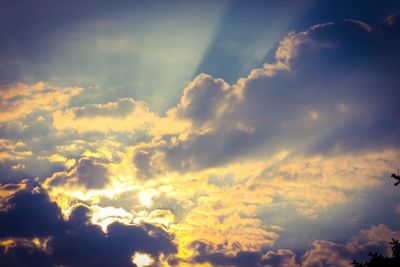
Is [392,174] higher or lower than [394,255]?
higher

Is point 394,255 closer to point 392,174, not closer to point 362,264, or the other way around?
point 362,264

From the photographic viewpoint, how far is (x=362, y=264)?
35.8 m

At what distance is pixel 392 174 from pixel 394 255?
17101 mm

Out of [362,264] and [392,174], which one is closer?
[392,174]

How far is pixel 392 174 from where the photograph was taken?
77.3 feet

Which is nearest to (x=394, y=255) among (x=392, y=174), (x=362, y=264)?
(x=362, y=264)

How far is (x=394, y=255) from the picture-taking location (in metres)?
35.0

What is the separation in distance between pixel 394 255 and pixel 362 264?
350cm

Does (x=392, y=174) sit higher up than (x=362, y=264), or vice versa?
(x=392, y=174)

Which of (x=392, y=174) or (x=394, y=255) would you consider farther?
(x=394, y=255)
